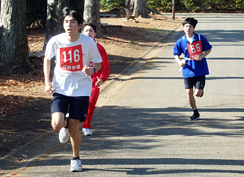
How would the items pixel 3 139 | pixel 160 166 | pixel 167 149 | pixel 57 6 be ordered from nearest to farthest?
pixel 160 166
pixel 167 149
pixel 3 139
pixel 57 6

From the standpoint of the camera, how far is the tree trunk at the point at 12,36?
34.5 feet

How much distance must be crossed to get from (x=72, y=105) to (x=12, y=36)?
6823 mm

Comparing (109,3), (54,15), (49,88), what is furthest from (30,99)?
(109,3)

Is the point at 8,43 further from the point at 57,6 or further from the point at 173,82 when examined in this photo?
the point at 173,82

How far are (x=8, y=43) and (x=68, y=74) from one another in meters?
6.78

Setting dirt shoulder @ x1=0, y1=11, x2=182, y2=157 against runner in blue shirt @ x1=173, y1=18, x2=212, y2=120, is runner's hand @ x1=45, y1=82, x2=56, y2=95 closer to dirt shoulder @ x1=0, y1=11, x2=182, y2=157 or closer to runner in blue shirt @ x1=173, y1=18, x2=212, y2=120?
dirt shoulder @ x1=0, y1=11, x2=182, y2=157

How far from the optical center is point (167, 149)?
551 centimetres

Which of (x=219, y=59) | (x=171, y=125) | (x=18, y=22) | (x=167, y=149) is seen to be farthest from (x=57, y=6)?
(x=167, y=149)

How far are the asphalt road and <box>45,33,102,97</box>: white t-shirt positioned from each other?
3.59 ft

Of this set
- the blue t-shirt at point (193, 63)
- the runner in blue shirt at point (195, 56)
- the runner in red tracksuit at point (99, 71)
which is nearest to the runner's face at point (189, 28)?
the runner in blue shirt at point (195, 56)

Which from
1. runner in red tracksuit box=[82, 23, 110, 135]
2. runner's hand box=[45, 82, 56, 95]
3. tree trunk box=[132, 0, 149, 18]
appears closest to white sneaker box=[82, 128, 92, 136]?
runner in red tracksuit box=[82, 23, 110, 135]

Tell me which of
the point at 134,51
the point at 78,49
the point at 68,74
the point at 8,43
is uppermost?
the point at 78,49

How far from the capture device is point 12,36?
10594 mm

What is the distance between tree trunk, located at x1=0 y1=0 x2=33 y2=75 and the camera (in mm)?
10523
